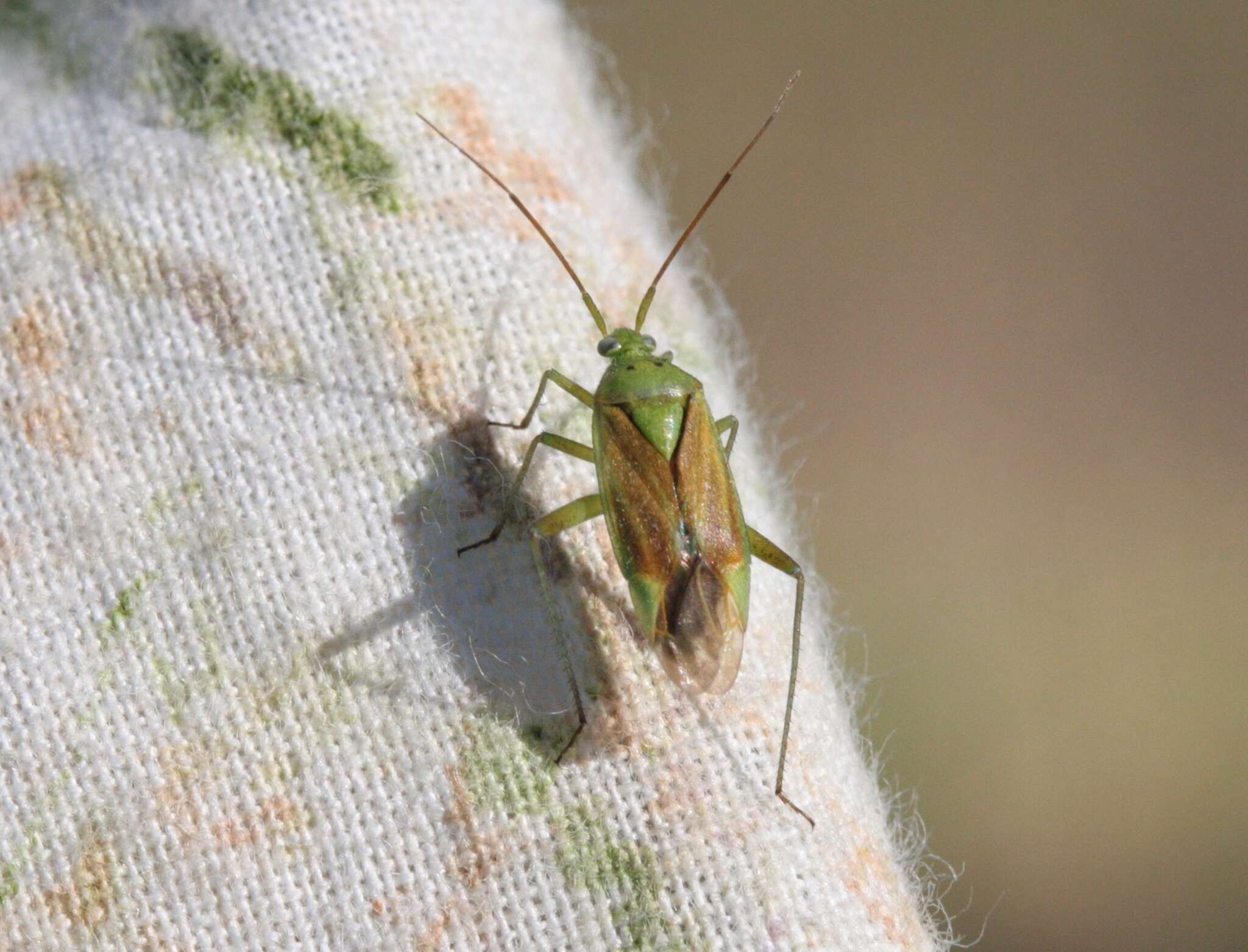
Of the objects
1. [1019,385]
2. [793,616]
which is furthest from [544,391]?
[1019,385]

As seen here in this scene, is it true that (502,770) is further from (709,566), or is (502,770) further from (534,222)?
(534,222)

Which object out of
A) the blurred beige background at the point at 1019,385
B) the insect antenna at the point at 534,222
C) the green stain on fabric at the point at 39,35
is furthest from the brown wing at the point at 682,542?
the blurred beige background at the point at 1019,385

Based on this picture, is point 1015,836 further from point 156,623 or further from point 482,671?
point 156,623

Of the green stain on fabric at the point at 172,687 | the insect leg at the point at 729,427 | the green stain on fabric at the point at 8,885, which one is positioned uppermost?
the insect leg at the point at 729,427

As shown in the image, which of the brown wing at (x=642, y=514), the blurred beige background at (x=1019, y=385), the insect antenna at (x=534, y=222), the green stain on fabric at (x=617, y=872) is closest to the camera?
the green stain on fabric at (x=617, y=872)

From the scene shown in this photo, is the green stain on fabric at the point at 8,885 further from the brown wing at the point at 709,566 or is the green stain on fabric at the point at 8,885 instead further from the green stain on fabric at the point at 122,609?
the brown wing at the point at 709,566

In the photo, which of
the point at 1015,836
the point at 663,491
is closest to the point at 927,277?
the point at 1015,836
